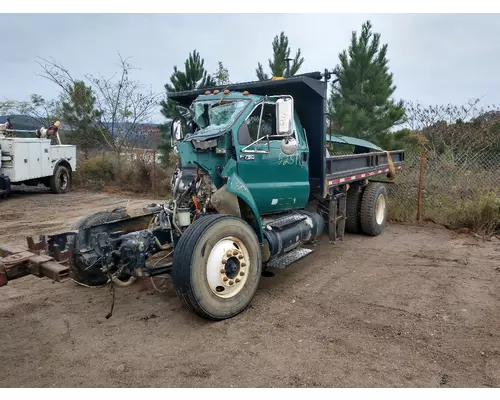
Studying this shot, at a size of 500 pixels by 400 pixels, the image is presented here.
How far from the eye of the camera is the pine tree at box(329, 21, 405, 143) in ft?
38.6

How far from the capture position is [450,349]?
3621 mm

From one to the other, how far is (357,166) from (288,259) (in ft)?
9.09

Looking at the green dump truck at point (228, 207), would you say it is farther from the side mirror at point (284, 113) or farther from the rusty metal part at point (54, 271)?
the rusty metal part at point (54, 271)

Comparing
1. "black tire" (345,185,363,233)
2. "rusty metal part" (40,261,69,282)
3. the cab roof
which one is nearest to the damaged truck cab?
the cab roof

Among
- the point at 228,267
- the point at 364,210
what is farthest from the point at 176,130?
the point at 364,210

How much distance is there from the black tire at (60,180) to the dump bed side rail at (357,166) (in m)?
10.4

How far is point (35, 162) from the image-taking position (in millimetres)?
12945

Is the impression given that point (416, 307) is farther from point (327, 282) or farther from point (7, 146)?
point (7, 146)

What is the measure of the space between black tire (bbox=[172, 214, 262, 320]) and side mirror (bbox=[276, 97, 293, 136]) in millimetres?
1156

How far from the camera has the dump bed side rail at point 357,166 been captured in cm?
636

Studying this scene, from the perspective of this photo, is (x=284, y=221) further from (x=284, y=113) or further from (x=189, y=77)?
(x=189, y=77)

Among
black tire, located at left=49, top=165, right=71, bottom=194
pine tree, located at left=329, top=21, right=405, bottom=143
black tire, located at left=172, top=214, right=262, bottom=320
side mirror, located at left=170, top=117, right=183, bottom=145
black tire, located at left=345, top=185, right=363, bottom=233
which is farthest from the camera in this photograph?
black tire, located at left=49, top=165, right=71, bottom=194

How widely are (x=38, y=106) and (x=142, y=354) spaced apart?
20.5 m

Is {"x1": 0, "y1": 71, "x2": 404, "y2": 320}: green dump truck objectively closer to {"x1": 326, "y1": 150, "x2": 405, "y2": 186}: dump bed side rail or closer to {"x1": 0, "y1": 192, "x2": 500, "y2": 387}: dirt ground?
{"x1": 326, "y1": 150, "x2": 405, "y2": 186}: dump bed side rail
